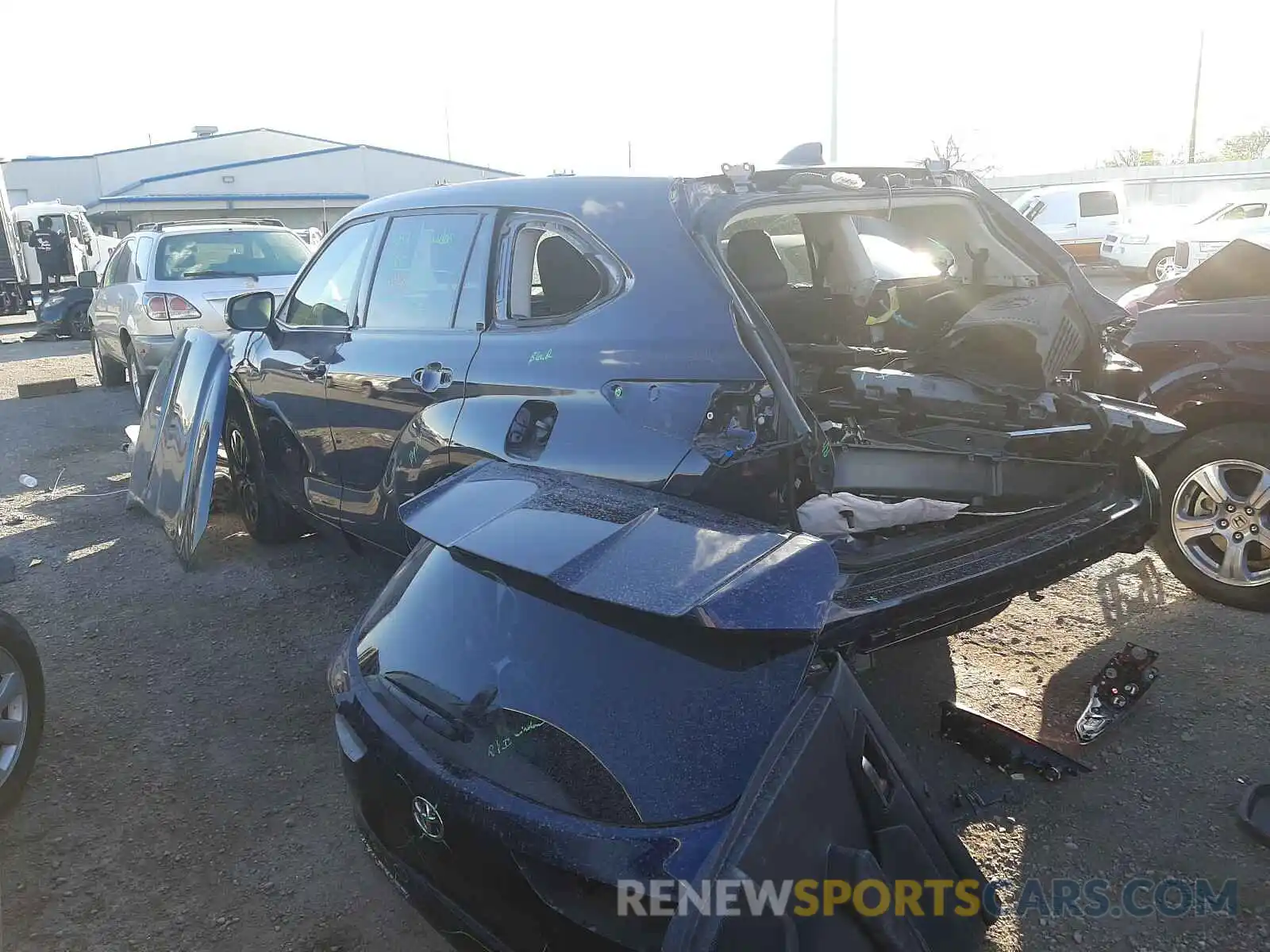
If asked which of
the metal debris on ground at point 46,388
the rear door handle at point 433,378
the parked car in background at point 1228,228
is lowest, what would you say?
the metal debris on ground at point 46,388

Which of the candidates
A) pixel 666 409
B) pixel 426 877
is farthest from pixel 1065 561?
pixel 426 877

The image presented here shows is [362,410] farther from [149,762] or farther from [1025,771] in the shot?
[1025,771]

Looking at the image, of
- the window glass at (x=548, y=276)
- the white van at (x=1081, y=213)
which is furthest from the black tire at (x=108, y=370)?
the white van at (x=1081, y=213)

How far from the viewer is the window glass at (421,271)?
144 inches

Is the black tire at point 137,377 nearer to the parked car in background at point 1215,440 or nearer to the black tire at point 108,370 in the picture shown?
the black tire at point 108,370

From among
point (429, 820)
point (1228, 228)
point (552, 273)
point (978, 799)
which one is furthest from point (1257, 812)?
point (1228, 228)

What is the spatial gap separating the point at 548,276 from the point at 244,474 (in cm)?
287

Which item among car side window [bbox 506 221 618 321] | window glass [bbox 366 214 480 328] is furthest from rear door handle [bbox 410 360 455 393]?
car side window [bbox 506 221 618 321]

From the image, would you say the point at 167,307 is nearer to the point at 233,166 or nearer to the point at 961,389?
the point at 961,389

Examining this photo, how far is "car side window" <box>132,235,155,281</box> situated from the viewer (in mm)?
9383

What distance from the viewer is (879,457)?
126 inches

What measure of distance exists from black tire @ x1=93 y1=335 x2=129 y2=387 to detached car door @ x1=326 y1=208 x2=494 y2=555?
8451 mm

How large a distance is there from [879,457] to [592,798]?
1.83 meters

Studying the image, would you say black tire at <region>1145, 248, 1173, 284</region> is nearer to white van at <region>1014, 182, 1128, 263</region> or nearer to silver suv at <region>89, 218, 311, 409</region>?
white van at <region>1014, 182, 1128, 263</region>
